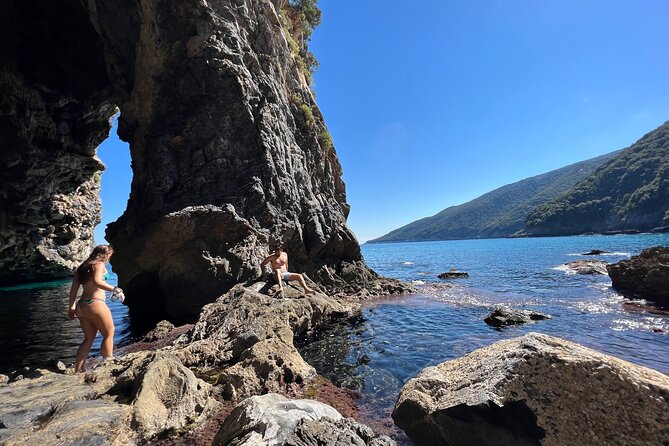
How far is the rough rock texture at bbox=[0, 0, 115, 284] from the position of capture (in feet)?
71.5

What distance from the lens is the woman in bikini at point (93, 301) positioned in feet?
20.4

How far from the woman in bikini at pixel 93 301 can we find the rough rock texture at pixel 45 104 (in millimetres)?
24248

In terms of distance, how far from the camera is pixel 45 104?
2311 centimetres

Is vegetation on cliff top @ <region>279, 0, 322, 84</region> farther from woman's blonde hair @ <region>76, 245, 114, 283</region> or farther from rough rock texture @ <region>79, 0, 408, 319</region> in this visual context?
woman's blonde hair @ <region>76, 245, 114, 283</region>

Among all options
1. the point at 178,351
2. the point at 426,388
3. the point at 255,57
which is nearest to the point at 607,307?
the point at 426,388

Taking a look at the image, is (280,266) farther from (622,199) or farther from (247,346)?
(622,199)

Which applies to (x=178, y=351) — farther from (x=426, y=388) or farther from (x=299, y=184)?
(x=299, y=184)

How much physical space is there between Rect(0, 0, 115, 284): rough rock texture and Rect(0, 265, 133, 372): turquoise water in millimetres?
10911

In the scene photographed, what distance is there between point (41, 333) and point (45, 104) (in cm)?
1781

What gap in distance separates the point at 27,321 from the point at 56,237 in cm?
2743

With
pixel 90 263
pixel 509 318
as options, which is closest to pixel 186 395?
pixel 90 263

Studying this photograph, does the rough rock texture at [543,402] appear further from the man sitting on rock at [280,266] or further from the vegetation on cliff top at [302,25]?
the vegetation on cliff top at [302,25]

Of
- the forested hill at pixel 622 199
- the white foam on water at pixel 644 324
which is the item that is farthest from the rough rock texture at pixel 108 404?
the forested hill at pixel 622 199

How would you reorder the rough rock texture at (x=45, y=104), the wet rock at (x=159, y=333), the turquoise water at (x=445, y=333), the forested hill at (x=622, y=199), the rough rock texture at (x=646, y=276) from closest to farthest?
the turquoise water at (x=445, y=333) → the wet rock at (x=159, y=333) → the rough rock texture at (x=646, y=276) → the rough rock texture at (x=45, y=104) → the forested hill at (x=622, y=199)
